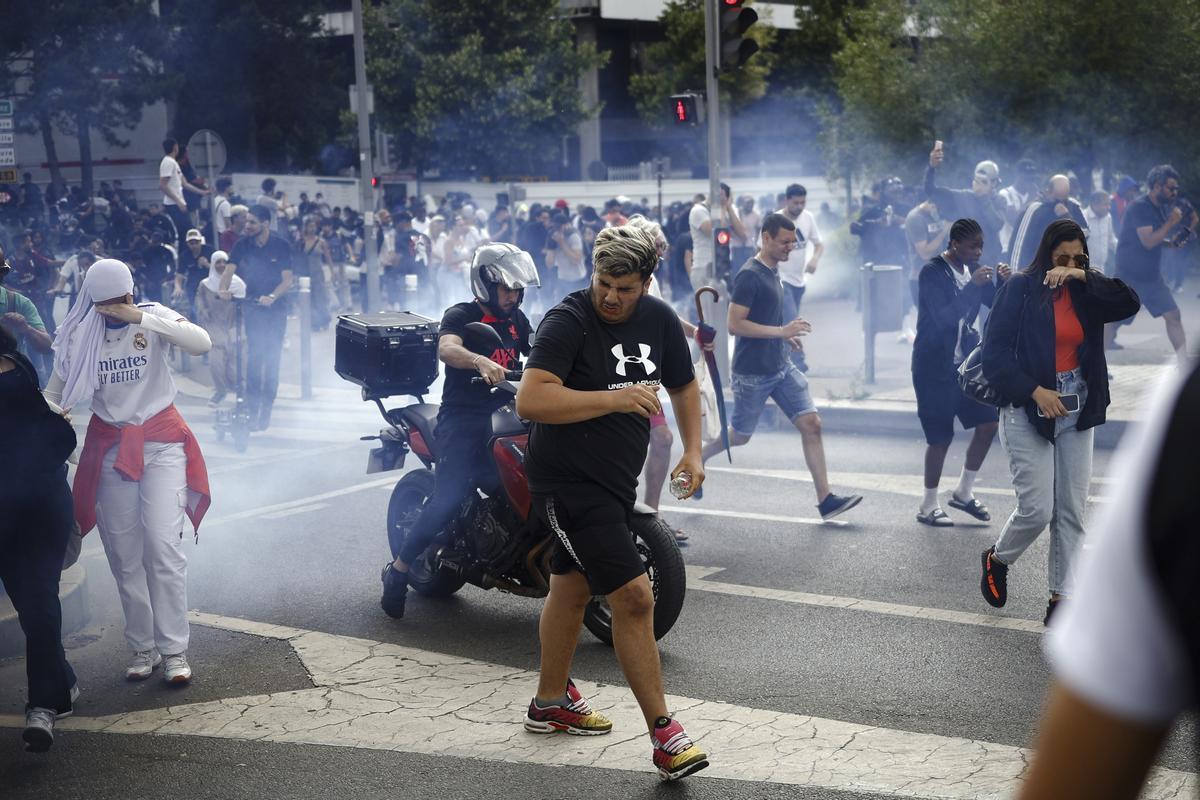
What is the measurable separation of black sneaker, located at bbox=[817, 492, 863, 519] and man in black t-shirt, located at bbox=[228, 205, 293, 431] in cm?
590

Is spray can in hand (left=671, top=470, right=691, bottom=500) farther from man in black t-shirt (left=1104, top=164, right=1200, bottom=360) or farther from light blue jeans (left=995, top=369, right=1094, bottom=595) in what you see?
man in black t-shirt (left=1104, top=164, right=1200, bottom=360)

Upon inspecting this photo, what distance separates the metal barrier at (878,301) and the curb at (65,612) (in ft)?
27.3

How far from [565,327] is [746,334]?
3701 mm

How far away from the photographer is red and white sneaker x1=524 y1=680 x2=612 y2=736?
16.6 ft

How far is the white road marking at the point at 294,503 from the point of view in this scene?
9.26 metres

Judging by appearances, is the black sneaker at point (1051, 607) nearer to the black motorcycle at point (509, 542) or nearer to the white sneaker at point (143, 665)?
the black motorcycle at point (509, 542)

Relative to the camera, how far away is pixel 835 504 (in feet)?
27.5

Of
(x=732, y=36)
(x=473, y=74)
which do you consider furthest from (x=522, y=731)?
(x=473, y=74)

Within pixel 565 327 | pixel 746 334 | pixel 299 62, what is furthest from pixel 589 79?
pixel 565 327

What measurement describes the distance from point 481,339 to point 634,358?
5.82 feet

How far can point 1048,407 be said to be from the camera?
233 inches

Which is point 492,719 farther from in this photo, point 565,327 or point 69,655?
point 69,655

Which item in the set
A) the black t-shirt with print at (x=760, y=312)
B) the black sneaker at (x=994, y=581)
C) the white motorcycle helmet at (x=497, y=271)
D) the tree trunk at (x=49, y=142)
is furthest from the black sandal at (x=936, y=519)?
the tree trunk at (x=49, y=142)

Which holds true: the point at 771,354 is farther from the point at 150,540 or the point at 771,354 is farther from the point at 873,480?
the point at 150,540
